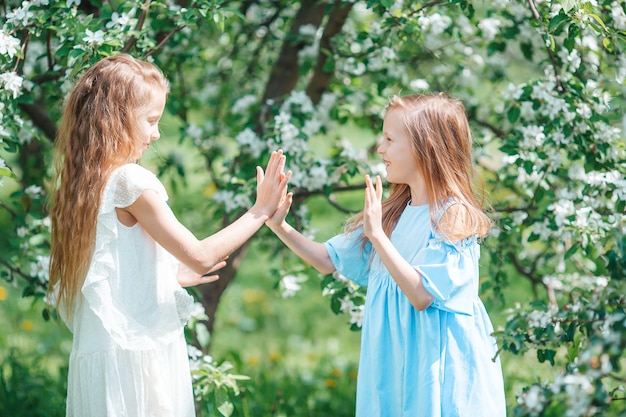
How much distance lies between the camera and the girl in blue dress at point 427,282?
198cm

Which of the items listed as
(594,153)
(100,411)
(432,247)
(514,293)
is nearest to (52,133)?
(100,411)

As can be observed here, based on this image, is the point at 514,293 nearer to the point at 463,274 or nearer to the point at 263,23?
the point at 263,23

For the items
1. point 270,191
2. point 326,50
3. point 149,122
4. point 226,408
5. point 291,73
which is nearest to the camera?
point 149,122

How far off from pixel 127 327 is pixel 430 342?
790mm

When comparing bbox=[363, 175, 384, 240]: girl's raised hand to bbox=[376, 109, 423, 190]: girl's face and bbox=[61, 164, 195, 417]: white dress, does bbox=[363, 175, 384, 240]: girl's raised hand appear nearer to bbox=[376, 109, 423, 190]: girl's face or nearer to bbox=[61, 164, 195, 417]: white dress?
bbox=[376, 109, 423, 190]: girl's face

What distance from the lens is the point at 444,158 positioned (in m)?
2.10

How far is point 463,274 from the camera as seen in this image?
1.99 metres

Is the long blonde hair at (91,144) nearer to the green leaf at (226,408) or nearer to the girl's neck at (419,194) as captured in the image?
the green leaf at (226,408)

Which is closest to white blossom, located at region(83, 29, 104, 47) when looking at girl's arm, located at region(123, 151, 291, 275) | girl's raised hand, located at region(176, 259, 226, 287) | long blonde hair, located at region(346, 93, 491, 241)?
girl's arm, located at region(123, 151, 291, 275)

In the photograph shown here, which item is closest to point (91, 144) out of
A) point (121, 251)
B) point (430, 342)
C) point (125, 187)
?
point (125, 187)

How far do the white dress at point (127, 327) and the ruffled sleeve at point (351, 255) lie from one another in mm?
484

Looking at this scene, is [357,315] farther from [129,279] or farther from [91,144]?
[91,144]

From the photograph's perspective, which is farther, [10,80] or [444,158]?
[10,80]

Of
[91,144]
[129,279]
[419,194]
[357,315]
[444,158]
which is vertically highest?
[91,144]
